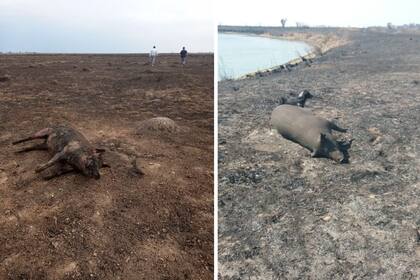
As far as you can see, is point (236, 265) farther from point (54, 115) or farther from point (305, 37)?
point (305, 37)

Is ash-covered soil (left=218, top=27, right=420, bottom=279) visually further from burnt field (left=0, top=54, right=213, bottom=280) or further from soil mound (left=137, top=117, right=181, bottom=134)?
soil mound (left=137, top=117, right=181, bottom=134)

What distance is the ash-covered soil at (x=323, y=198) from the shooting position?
3.92m

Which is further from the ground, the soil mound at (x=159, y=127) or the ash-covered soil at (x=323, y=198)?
the soil mound at (x=159, y=127)

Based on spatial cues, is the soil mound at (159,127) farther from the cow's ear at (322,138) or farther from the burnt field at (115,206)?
the cow's ear at (322,138)

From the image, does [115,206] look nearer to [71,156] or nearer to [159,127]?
[71,156]

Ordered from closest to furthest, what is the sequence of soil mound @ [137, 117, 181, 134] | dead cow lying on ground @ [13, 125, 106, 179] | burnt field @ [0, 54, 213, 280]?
burnt field @ [0, 54, 213, 280]
dead cow lying on ground @ [13, 125, 106, 179]
soil mound @ [137, 117, 181, 134]

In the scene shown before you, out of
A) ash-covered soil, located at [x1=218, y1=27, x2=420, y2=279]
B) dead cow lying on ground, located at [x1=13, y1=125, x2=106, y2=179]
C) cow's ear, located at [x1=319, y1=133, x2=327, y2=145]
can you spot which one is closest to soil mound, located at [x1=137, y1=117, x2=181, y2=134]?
ash-covered soil, located at [x1=218, y1=27, x2=420, y2=279]

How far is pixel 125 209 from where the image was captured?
14.1 ft

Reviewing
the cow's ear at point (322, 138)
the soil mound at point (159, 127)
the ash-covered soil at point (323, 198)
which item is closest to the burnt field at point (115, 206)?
the soil mound at point (159, 127)

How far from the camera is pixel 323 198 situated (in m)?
5.16

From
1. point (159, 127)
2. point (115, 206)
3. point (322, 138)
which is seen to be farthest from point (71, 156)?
point (322, 138)

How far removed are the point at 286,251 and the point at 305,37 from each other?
134 feet

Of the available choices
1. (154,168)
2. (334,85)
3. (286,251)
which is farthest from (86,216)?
(334,85)

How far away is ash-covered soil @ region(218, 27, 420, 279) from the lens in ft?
12.9
